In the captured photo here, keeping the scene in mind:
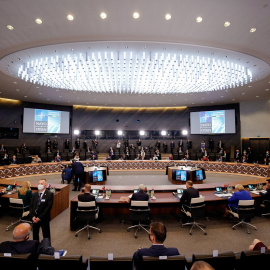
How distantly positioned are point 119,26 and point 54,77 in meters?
5.61

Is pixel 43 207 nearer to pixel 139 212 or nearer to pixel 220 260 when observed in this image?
pixel 139 212

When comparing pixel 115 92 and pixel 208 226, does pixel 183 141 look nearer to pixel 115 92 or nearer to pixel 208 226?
pixel 115 92

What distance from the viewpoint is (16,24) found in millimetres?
5324

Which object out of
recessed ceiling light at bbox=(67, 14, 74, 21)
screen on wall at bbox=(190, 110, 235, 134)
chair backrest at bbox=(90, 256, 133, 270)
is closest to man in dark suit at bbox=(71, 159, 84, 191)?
recessed ceiling light at bbox=(67, 14, 74, 21)

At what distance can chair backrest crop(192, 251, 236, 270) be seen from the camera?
209 cm

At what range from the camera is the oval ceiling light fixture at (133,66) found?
6.89 metres

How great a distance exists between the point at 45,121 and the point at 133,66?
40.4 ft

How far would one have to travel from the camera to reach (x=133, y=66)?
333 inches

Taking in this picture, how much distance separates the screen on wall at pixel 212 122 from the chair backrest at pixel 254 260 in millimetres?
16598

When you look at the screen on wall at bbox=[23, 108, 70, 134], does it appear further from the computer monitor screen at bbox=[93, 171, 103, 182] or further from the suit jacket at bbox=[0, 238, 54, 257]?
the suit jacket at bbox=[0, 238, 54, 257]

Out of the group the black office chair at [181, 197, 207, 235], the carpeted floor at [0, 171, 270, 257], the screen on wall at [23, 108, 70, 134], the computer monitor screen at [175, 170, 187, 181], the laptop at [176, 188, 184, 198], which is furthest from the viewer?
the screen on wall at [23, 108, 70, 134]

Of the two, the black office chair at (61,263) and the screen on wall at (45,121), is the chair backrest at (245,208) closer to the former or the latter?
the black office chair at (61,263)

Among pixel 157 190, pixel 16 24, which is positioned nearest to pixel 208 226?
pixel 157 190

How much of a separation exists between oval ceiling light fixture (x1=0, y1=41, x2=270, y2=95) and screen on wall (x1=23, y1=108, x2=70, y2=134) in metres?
6.57
